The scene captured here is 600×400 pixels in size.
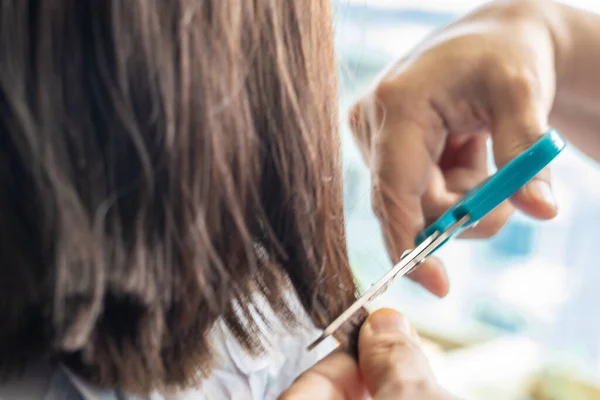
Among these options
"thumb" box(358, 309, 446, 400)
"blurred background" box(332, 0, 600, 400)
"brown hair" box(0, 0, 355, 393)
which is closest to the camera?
"brown hair" box(0, 0, 355, 393)

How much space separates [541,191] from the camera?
35 centimetres

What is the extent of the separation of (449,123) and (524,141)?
0.09 meters

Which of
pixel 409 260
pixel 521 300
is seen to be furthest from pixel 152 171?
pixel 521 300

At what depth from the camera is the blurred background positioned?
2.37ft

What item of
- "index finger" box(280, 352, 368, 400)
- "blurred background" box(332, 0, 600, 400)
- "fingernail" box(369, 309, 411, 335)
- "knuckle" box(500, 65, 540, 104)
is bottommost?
"blurred background" box(332, 0, 600, 400)

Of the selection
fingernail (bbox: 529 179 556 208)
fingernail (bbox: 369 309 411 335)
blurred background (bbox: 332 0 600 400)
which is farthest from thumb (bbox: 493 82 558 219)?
blurred background (bbox: 332 0 600 400)

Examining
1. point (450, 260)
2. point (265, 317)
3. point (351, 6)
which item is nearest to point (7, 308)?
point (265, 317)

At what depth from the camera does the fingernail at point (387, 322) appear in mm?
371

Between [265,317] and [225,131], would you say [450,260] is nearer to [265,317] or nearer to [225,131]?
[265,317]

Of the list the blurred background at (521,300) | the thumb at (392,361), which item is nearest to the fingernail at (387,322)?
the thumb at (392,361)

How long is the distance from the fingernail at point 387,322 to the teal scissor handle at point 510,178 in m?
0.09

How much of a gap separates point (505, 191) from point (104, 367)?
25 cm

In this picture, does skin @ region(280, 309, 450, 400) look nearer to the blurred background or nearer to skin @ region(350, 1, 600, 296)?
skin @ region(350, 1, 600, 296)

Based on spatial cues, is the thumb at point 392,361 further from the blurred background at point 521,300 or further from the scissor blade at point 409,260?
the blurred background at point 521,300
